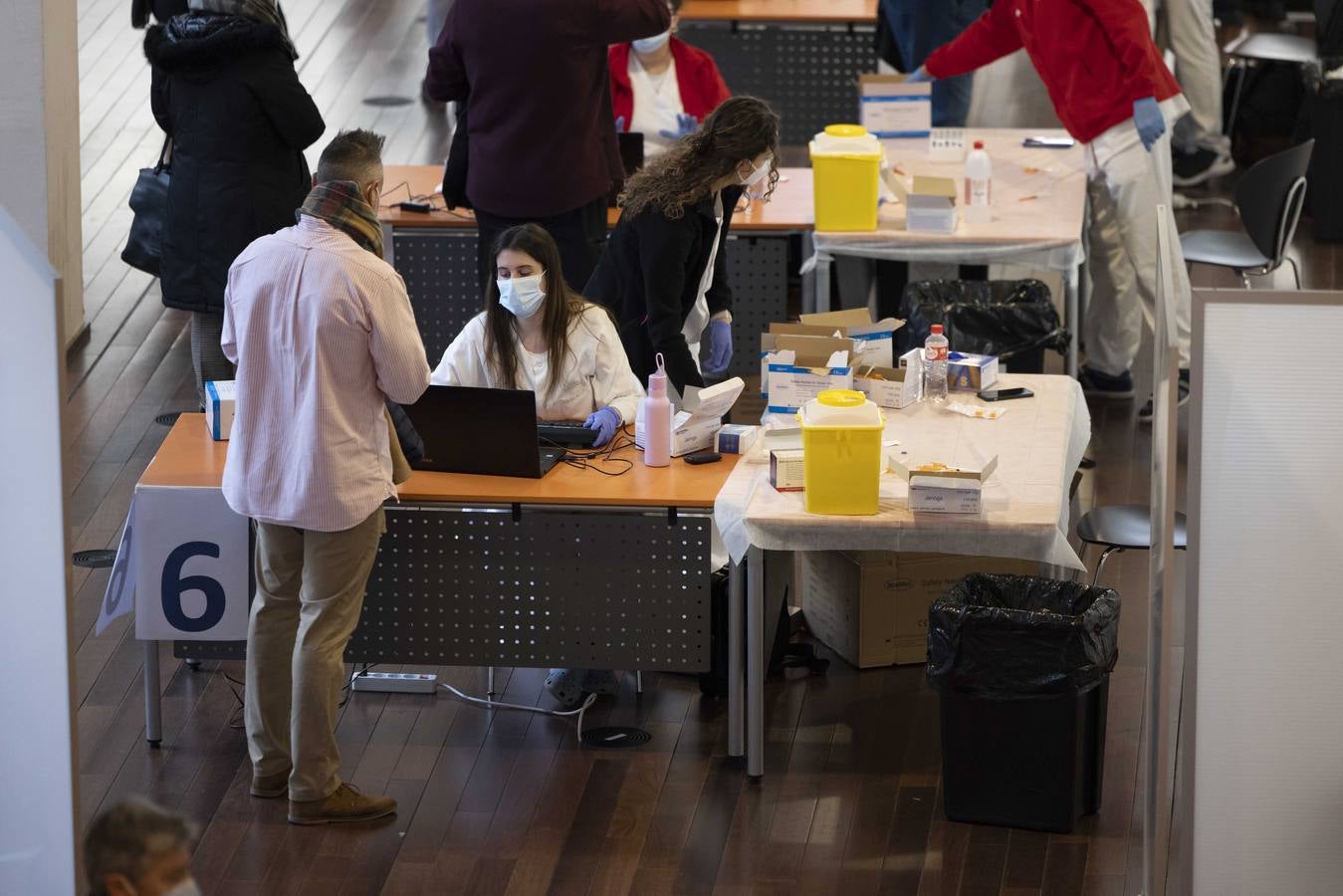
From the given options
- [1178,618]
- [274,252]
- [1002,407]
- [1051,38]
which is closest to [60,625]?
[274,252]

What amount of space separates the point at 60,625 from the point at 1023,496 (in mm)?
2377

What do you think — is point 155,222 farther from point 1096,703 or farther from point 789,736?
point 1096,703

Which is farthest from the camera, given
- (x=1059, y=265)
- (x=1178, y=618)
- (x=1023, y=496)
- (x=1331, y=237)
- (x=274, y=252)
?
(x=1331, y=237)

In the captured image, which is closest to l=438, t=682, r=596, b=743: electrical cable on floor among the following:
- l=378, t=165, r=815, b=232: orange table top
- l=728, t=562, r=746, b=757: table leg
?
l=728, t=562, r=746, b=757: table leg

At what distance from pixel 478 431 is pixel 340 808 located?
0.94 meters

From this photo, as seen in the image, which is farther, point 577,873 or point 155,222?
point 155,222

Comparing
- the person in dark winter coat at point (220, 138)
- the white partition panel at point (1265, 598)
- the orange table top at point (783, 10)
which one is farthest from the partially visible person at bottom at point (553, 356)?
the orange table top at point (783, 10)

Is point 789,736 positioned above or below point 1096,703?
below

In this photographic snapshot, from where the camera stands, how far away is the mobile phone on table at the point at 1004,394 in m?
5.04

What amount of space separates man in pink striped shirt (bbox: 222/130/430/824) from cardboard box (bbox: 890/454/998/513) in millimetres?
1117

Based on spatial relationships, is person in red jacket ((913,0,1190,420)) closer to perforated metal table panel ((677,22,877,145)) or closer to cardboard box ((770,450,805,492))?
perforated metal table panel ((677,22,877,145))

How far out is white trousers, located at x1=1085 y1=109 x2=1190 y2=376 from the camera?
22.1 feet

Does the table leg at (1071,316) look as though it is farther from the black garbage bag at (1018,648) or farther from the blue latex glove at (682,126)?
the black garbage bag at (1018,648)

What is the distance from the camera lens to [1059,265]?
6.36 meters
